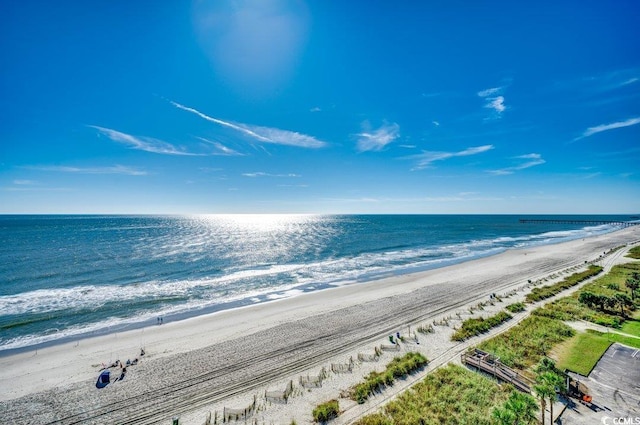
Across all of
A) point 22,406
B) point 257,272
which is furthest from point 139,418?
point 257,272

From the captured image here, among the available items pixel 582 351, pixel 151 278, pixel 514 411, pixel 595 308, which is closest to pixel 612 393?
pixel 582 351

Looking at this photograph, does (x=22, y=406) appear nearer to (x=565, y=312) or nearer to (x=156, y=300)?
(x=156, y=300)

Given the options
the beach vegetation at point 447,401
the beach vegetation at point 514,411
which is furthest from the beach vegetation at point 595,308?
the beach vegetation at point 514,411

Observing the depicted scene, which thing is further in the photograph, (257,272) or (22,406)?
(257,272)

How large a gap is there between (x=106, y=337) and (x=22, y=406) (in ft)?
29.9

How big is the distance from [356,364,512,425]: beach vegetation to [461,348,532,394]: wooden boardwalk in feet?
2.36

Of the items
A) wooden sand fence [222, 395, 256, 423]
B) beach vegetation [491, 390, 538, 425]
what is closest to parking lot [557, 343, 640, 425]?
beach vegetation [491, 390, 538, 425]

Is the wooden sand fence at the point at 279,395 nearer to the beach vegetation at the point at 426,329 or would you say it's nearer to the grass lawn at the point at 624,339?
the beach vegetation at the point at 426,329

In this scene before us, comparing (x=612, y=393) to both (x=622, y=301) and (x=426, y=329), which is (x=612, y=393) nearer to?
(x=426, y=329)

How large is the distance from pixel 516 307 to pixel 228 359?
28.5m

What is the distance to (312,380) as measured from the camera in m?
17.3

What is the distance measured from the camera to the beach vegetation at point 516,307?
27.2m

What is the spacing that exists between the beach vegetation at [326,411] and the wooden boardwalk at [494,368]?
1022cm

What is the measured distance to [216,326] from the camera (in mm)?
26594
